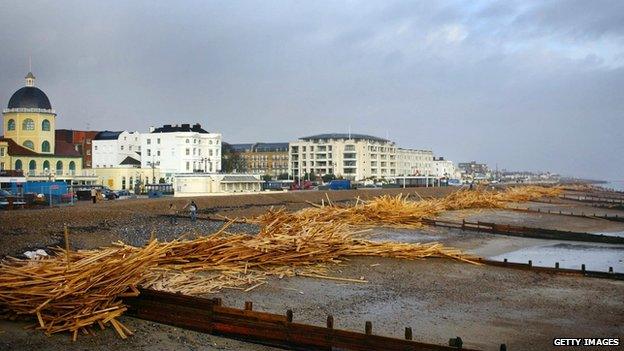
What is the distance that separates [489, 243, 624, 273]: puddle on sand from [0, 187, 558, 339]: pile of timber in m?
4.11

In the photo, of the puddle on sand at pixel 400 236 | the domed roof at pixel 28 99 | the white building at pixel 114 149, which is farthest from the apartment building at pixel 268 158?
the puddle on sand at pixel 400 236

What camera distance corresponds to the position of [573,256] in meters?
22.2

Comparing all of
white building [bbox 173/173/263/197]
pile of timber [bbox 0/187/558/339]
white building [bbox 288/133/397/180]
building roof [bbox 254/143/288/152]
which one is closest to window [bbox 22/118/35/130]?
white building [bbox 173/173/263/197]

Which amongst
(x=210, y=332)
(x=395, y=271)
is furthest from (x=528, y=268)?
(x=210, y=332)

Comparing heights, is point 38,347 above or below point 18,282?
below

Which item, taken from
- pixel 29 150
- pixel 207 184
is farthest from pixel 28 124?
pixel 207 184

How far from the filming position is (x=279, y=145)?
16450 cm

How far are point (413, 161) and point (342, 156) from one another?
135ft

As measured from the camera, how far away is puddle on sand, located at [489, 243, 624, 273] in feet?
64.1

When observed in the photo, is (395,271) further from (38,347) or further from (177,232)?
(177,232)

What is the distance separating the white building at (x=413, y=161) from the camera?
546 feet

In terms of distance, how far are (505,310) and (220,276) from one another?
6.62 m

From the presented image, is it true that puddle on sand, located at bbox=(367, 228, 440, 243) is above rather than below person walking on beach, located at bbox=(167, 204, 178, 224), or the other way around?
below

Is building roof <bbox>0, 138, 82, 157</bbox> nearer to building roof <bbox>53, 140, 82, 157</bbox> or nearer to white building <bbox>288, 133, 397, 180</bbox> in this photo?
building roof <bbox>53, 140, 82, 157</bbox>
